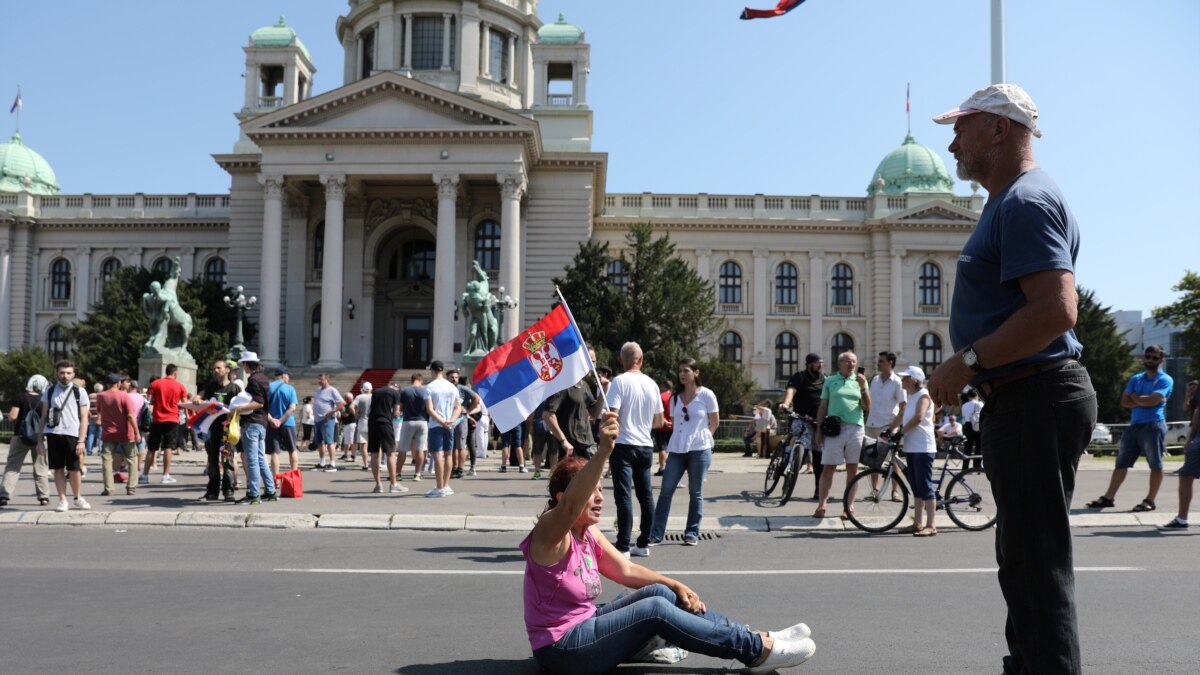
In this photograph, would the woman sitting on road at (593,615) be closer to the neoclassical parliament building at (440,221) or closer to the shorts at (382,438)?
the shorts at (382,438)

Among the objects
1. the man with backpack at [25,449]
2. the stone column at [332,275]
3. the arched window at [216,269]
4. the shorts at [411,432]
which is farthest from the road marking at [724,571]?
the arched window at [216,269]

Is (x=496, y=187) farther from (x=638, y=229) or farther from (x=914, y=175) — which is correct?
(x=914, y=175)

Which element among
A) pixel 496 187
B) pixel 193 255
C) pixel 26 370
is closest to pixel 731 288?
pixel 496 187

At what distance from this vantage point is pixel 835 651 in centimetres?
566

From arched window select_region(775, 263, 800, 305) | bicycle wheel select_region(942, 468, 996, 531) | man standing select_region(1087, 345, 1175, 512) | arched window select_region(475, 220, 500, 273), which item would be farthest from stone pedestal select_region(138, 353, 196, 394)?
arched window select_region(775, 263, 800, 305)

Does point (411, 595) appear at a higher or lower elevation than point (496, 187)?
lower

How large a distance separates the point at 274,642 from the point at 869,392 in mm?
9947

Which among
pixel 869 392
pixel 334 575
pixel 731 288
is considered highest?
pixel 731 288

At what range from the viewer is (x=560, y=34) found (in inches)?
2324

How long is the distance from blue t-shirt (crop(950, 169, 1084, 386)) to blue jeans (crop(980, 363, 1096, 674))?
0.44ft

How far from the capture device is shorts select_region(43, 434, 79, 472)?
1309 centimetres

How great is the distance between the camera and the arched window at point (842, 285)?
6153 cm

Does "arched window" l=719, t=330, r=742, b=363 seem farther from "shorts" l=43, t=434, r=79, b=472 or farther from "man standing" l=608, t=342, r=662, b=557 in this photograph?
"man standing" l=608, t=342, r=662, b=557

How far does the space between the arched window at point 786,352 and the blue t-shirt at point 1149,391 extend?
48672mm
